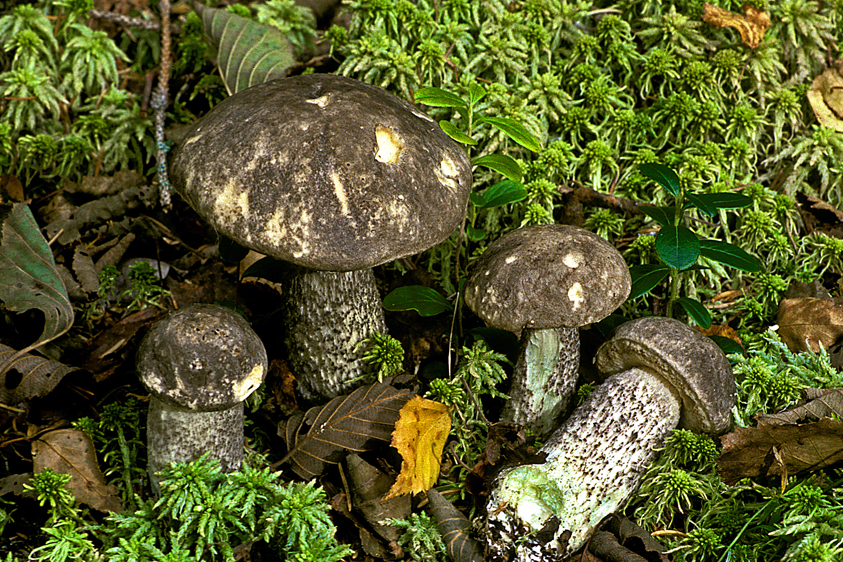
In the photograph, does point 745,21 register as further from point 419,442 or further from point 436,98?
point 419,442

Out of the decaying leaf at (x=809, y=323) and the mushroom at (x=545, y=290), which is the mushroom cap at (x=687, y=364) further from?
the decaying leaf at (x=809, y=323)

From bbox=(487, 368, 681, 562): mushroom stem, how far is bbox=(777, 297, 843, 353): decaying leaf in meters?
0.92

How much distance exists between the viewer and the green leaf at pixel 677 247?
263 cm

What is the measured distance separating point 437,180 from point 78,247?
6.59 ft

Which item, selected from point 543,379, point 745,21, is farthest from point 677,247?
point 745,21

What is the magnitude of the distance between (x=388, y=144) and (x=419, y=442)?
4.00 feet

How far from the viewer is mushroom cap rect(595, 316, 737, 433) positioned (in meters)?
2.56

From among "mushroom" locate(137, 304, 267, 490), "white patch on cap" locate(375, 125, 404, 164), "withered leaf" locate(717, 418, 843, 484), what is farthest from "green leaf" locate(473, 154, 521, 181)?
"withered leaf" locate(717, 418, 843, 484)

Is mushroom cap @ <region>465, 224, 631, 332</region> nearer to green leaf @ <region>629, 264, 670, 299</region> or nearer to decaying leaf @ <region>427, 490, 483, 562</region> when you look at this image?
green leaf @ <region>629, 264, 670, 299</region>

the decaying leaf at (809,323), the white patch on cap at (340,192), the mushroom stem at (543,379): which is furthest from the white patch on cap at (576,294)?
the decaying leaf at (809,323)

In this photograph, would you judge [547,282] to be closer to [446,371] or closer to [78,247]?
[446,371]

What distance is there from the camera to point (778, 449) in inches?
97.7

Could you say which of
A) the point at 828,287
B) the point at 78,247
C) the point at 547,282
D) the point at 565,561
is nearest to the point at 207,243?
the point at 78,247

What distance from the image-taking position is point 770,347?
3.17 metres
